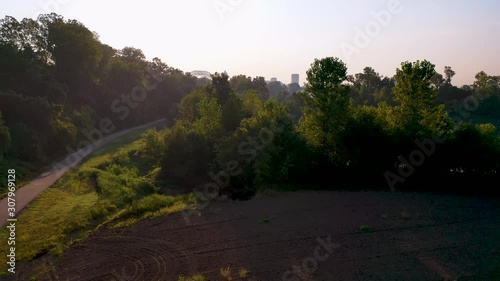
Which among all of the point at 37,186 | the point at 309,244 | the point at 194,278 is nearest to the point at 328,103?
the point at 309,244

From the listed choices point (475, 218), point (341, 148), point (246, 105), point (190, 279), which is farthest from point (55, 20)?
point (475, 218)

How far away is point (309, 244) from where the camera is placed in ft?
51.0

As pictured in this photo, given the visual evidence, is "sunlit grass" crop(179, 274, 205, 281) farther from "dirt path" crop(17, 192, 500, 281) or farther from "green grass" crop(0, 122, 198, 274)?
"green grass" crop(0, 122, 198, 274)

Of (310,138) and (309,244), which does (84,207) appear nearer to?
(309,244)

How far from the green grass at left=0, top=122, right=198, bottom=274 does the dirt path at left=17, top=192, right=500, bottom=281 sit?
1219 mm

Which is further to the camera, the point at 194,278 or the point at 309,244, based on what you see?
the point at 309,244

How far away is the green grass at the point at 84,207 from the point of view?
636 inches

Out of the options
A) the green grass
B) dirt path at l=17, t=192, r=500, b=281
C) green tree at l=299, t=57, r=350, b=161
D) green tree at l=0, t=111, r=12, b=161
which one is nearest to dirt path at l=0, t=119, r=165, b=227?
the green grass

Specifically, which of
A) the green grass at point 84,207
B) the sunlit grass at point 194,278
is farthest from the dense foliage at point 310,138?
the sunlit grass at point 194,278

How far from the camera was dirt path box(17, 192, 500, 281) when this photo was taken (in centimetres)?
1323

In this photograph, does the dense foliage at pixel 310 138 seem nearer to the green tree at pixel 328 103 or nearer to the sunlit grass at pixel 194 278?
the green tree at pixel 328 103

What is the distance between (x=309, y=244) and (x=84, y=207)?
1272cm

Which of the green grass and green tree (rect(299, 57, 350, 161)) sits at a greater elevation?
green tree (rect(299, 57, 350, 161))

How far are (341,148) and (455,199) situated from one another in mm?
7407
